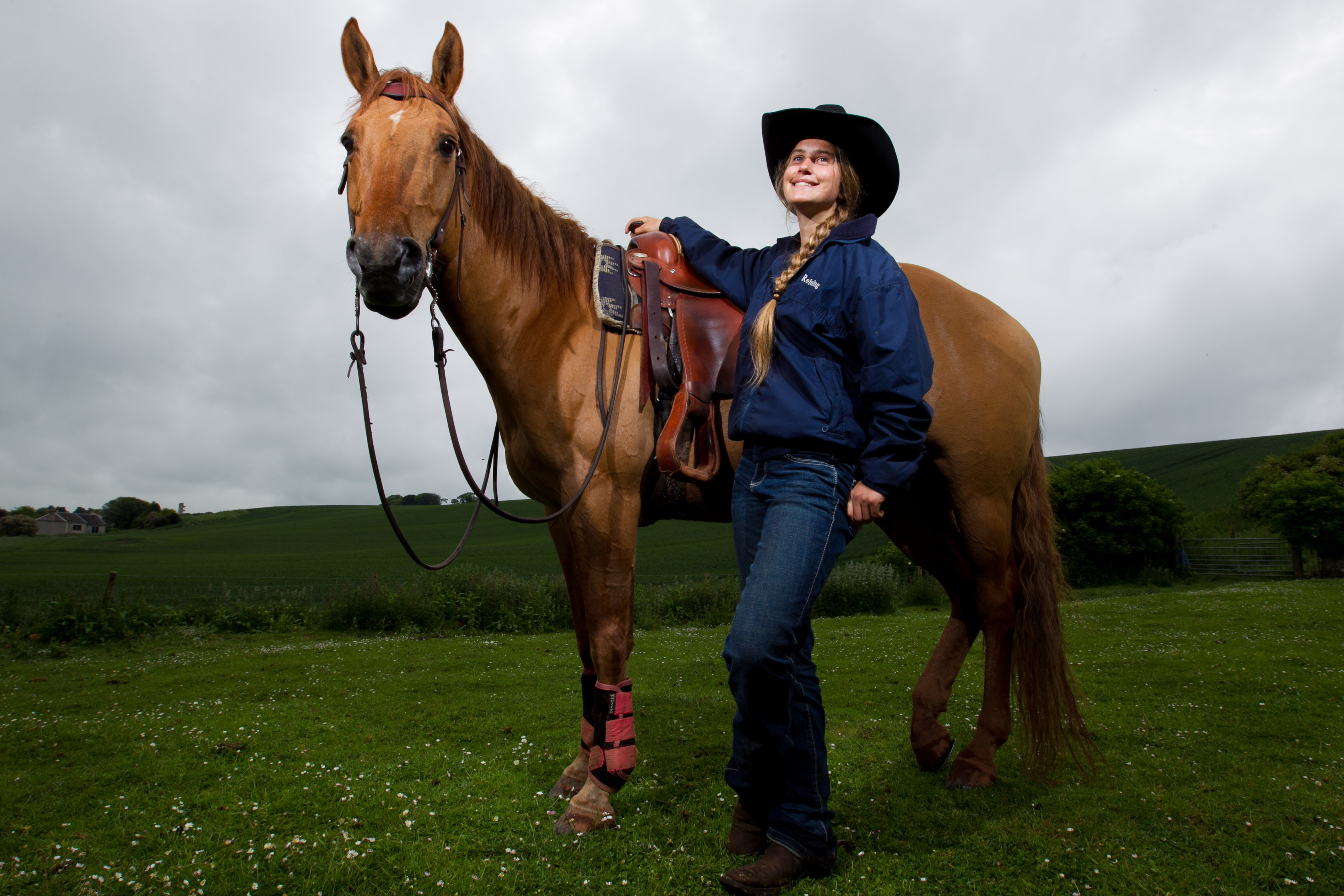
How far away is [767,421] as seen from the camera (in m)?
2.20

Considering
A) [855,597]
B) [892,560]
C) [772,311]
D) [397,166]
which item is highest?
[397,166]

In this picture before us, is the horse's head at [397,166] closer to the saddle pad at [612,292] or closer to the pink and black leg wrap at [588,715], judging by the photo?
the saddle pad at [612,292]

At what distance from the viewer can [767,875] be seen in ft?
7.35

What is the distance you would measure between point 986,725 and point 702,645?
638 cm

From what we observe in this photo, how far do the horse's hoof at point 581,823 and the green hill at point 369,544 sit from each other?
1807 centimetres

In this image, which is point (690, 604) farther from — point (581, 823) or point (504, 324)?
point (504, 324)

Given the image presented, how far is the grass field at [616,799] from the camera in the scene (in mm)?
2469

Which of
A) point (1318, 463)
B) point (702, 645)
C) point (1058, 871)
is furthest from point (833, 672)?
point (1318, 463)

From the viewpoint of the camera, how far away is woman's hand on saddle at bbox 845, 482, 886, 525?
81.4 inches

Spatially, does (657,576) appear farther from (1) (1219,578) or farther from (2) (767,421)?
(2) (767,421)

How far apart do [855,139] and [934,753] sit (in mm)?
3001

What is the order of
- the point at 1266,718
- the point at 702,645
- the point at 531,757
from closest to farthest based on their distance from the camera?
1. the point at 531,757
2. the point at 1266,718
3. the point at 702,645

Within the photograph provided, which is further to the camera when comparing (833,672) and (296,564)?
(296,564)

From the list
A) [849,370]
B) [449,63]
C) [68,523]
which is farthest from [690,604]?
[68,523]
